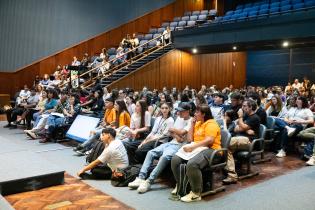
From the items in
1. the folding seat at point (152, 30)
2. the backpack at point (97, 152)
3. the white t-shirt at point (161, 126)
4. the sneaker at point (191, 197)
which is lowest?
the sneaker at point (191, 197)

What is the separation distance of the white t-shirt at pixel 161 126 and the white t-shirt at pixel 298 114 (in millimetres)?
2620

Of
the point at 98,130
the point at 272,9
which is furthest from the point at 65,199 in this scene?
the point at 272,9

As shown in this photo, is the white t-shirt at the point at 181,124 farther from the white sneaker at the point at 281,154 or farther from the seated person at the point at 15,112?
the seated person at the point at 15,112

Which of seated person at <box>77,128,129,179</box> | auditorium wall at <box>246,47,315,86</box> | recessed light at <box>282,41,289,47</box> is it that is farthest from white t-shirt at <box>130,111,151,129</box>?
auditorium wall at <box>246,47,315,86</box>

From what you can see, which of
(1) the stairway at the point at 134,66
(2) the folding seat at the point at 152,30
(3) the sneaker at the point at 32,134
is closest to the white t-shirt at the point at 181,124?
(3) the sneaker at the point at 32,134

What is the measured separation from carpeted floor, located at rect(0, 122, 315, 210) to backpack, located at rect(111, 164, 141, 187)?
0.32ft

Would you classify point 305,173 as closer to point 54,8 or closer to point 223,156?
point 223,156

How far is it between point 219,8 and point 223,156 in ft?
58.0

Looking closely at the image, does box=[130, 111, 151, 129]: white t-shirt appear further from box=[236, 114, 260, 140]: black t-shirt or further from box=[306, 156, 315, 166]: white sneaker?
box=[306, 156, 315, 166]: white sneaker

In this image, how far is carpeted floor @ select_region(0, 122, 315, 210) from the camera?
373 cm

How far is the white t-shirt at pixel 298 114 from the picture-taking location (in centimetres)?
606

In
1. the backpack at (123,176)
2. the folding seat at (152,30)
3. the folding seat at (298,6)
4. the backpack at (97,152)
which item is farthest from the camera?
the folding seat at (152,30)

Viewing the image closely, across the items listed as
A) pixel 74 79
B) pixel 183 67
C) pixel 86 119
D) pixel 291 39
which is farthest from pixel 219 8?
pixel 86 119

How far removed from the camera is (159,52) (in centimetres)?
1600
